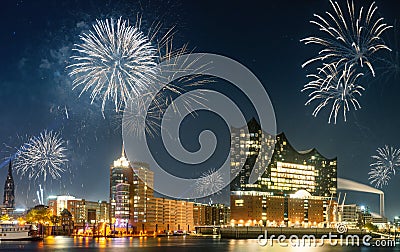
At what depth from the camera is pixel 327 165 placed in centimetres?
19138

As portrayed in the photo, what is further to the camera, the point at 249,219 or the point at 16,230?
the point at 249,219

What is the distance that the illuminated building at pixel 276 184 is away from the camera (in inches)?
6481

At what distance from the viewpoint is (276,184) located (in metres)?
173

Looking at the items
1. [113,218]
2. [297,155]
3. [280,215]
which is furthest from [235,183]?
[113,218]

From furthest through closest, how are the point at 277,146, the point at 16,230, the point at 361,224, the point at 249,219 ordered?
the point at 361,224 < the point at 277,146 < the point at 249,219 < the point at 16,230

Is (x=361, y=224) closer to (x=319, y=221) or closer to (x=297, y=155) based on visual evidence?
(x=319, y=221)

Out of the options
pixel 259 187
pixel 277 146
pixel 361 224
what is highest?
pixel 277 146

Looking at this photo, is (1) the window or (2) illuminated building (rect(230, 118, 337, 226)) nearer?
(1) the window

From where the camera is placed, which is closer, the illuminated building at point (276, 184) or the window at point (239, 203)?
the window at point (239, 203)

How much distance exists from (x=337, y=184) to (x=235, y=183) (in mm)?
43306

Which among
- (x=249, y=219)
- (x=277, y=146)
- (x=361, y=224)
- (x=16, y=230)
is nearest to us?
(x=16, y=230)

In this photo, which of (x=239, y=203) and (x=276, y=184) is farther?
(x=276, y=184)

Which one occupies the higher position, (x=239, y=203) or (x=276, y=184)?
(x=276, y=184)

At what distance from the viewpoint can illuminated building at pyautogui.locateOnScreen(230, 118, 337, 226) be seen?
6481 inches
